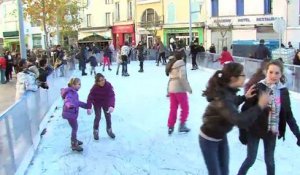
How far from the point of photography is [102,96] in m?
7.61

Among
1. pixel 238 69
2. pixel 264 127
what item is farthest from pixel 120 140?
pixel 238 69

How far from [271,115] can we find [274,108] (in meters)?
0.07

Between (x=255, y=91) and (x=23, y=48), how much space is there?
34.4 feet

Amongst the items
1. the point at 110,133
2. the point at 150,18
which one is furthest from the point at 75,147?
the point at 150,18

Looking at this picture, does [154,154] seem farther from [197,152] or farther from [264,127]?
[264,127]

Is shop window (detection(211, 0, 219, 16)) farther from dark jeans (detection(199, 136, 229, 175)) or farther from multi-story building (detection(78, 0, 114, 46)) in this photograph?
dark jeans (detection(199, 136, 229, 175))

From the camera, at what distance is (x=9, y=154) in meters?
5.43

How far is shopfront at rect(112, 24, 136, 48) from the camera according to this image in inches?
1948

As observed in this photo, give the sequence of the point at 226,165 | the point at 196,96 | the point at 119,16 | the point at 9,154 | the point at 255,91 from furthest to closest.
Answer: the point at 119,16 < the point at 196,96 < the point at 9,154 < the point at 255,91 < the point at 226,165

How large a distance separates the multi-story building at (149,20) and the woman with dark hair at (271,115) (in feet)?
132

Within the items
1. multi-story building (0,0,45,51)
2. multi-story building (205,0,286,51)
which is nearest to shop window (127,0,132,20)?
multi-story building (205,0,286,51)

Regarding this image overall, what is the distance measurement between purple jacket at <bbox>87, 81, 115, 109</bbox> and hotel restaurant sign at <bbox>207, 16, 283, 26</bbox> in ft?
85.6

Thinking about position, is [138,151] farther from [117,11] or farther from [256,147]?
[117,11]

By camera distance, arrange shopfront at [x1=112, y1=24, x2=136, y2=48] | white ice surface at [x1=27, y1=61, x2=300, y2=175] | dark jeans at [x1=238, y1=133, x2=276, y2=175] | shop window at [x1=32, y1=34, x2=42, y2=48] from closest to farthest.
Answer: dark jeans at [x1=238, y1=133, x2=276, y2=175]
white ice surface at [x1=27, y1=61, x2=300, y2=175]
shopfront at [x1=112, y1=24, x2=136, y2=48]
shop window at [x1=32, y1=34, x2=42, y2=48]
